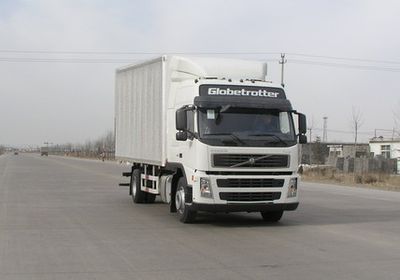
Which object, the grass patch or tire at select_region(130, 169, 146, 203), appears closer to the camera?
tire at select_region(130, 169, 146, 203)

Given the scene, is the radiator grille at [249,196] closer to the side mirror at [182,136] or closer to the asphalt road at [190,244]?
the asphalt road at [190,244]

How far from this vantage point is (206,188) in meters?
12.4

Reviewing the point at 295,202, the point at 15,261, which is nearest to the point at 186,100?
the point at 295,202

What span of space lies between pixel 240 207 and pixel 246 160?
1.02 metres

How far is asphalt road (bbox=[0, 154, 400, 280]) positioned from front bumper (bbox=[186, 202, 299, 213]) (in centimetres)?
43

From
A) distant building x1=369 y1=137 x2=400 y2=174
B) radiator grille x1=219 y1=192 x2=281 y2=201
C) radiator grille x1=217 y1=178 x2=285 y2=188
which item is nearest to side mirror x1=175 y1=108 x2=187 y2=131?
radiator grille x1=217 y1=178 x2=285 y2=188

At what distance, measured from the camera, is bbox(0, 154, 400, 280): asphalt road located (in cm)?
820

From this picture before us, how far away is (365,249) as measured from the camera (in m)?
10.1

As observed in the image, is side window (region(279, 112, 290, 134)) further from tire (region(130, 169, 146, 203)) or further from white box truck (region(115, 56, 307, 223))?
tire (region(130, 169, 146, 203))

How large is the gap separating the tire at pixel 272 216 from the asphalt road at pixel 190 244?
18 centimetres

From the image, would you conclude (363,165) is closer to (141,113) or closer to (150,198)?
(150,198)

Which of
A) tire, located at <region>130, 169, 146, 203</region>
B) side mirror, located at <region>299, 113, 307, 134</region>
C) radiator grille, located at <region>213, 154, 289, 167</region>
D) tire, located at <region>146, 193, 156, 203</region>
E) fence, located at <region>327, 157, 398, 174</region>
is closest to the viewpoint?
radiator grille, located at <region>213, 154, 289, 167</region>

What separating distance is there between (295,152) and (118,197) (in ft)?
31.8

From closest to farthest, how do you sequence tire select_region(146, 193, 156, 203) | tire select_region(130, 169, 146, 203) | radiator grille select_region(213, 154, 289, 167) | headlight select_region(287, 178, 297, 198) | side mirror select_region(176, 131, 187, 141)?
radiator grille select_region(213, 154, 289, 167) → side mirror select_region(176, 131, 187, 141) → headlight select_region(287, 178, 297, 198) → tire select_region(130, 169, 146, 203) → tire select_region(146, 193, 156, 203)
